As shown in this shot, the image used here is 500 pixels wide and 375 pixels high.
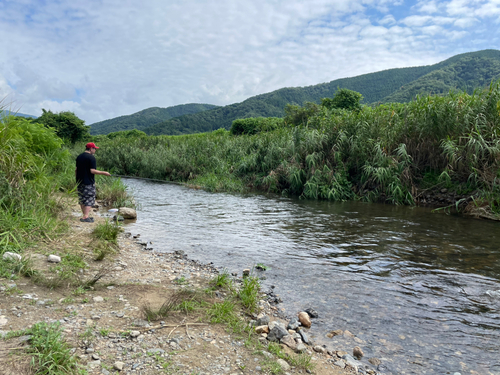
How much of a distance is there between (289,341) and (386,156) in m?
11.4

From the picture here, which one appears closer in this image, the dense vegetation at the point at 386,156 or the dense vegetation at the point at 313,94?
the dense vegetation at the point at 386,156

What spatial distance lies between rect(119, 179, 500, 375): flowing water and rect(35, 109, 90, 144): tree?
126 ft

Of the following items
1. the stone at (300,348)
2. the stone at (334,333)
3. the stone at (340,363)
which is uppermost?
the stone at (300,348)

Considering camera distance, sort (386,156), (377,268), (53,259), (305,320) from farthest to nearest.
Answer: (386,156), (377,268), (53,259), (305,320)

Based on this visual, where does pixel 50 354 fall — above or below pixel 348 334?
above

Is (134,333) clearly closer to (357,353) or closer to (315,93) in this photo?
(357,353)

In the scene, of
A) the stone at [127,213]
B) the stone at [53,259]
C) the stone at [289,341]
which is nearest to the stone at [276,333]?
the stone at [289,341]

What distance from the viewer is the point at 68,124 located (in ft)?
143

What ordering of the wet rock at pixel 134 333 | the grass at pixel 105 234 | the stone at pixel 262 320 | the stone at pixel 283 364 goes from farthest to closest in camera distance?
the grass at pixel 105 234, the stone at pixel 262 320, the wet rock at pixel 134 333, the stone at pixel 283 364

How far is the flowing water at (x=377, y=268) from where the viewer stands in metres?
3.57

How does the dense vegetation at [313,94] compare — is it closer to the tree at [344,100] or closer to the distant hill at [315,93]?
the distant hill at [315,93]

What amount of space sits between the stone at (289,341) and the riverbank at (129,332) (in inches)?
3.1

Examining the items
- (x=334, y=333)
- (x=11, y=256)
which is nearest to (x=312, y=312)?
(x=334, y=333)

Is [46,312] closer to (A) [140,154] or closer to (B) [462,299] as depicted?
(B) [462,299]
